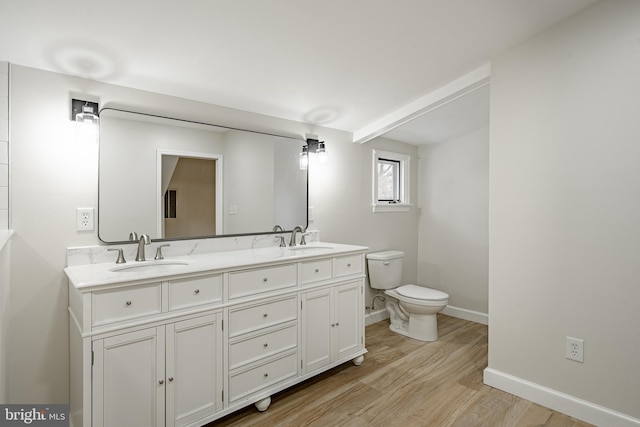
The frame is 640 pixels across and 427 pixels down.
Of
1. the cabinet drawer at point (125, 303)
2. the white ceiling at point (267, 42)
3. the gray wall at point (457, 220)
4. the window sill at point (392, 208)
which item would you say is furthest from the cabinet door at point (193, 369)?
the gray wall at point (457, 220)

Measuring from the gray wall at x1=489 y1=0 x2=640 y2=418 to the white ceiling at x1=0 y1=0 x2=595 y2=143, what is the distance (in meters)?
0.25

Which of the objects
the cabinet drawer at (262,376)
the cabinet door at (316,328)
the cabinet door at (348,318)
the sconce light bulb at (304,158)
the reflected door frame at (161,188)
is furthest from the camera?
the sconce light bulb at (304,158)

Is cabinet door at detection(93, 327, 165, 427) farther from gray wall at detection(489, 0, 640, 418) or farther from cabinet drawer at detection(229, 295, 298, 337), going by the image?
gray wall at detection(489, 0, 640, 418)

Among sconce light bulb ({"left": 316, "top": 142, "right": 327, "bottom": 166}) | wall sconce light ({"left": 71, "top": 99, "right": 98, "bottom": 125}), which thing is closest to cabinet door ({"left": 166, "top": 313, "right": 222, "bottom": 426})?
wall sconce light ({"left": 71, "top": 99, "right": 98, "bottom": 125})

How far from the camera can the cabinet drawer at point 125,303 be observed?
54.7 inches

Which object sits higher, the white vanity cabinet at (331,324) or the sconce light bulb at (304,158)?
the sconce light bulb at (304,158)

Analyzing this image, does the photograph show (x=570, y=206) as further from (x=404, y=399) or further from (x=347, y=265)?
(x=404, y=399)

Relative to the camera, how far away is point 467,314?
357cm

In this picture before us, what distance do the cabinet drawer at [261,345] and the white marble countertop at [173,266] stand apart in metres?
0.45

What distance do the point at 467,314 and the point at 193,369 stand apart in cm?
303

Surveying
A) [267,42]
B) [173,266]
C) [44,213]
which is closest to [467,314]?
[173,266]

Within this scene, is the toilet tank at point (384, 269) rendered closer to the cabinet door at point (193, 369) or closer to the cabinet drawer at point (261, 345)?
the cabinet drawer at point (261, 345)

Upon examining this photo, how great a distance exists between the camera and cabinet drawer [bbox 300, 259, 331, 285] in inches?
84.5

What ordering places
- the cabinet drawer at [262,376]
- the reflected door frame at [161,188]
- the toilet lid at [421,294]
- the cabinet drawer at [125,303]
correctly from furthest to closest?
the toilet lid at [421,294]
the reflected door frame at [161,188]
the cabinet drawer at [262,376]
the cabinet drawer at [125,303]
